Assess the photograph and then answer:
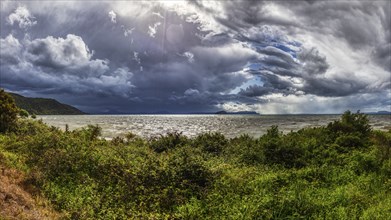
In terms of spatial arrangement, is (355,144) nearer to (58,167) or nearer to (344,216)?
(344,216)

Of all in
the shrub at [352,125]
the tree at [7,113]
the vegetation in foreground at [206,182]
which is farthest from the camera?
the shrub at [352,125]

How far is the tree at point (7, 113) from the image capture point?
28.9 metres

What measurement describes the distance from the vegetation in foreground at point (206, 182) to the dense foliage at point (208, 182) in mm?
43

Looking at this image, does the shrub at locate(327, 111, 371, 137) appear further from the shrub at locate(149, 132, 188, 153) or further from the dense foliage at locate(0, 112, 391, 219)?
the shrub at locate(149, 132, 188, 153)

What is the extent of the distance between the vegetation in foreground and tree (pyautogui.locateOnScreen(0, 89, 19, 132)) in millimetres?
4506

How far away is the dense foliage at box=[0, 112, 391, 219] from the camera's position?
12203 millimetres

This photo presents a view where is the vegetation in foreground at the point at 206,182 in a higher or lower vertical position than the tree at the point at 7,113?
lower

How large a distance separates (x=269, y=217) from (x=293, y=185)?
187 inches

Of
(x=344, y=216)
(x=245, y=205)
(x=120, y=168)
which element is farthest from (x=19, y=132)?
(x=344, y=216)

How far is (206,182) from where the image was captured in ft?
52.5

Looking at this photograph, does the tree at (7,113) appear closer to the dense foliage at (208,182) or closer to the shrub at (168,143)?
the dense foliage at (208,182)

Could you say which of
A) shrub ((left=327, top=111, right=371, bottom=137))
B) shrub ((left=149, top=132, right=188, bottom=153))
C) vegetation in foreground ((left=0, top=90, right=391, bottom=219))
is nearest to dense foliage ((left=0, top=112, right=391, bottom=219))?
vegetation in foreground ((left=0, top=90, right=391, bottom=219))

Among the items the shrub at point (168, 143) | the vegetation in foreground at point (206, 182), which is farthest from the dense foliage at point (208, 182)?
the shrub at point (168, 143)

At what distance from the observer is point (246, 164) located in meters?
22.3
